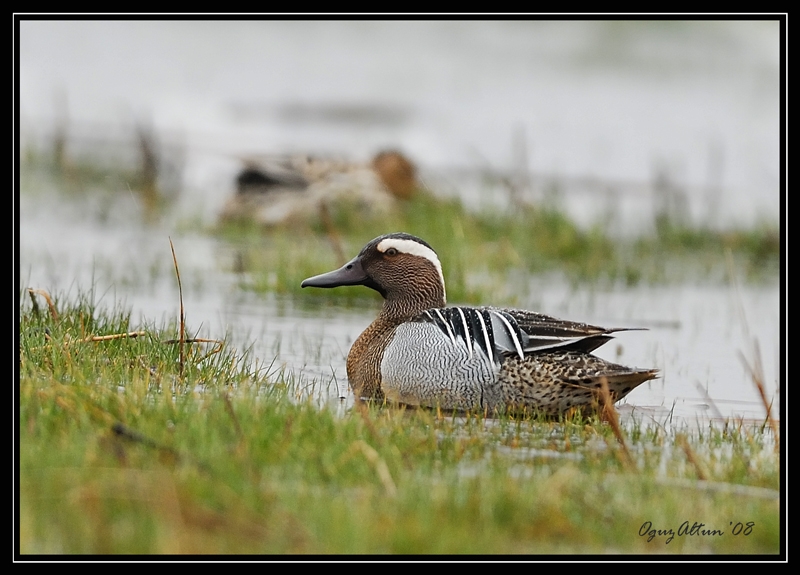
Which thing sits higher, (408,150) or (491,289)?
(408,150)

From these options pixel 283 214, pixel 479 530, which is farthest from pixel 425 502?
pixel 283 214

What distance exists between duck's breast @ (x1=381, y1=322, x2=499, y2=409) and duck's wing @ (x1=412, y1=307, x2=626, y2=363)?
4cm

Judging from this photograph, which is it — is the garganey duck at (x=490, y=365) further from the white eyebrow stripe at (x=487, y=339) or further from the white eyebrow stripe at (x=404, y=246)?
the white eyebrow stripe at (x=404, y=246)

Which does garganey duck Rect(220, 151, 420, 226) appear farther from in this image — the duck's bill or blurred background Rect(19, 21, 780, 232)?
the duck's bill

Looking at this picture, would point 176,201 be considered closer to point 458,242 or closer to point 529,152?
point 458,242

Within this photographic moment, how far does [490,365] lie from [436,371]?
1.02ft

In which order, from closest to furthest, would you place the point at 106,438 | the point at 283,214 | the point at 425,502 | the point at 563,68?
the point at 425,502, the point at 106,438, the point at 283,214, the point at 563,68

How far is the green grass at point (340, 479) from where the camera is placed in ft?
12.4

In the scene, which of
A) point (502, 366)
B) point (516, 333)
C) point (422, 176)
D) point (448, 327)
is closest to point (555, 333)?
point (516, 333)

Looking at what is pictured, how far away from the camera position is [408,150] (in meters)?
18.2

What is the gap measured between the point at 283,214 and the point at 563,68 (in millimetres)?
10362

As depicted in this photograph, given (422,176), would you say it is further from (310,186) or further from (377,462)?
(377,462)

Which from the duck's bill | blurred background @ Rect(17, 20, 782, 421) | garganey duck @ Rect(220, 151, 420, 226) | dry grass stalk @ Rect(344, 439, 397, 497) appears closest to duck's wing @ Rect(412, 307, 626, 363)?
blurred background @ Rect(17, 20, 782, 421)

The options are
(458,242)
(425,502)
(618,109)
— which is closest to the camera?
(425,502)
